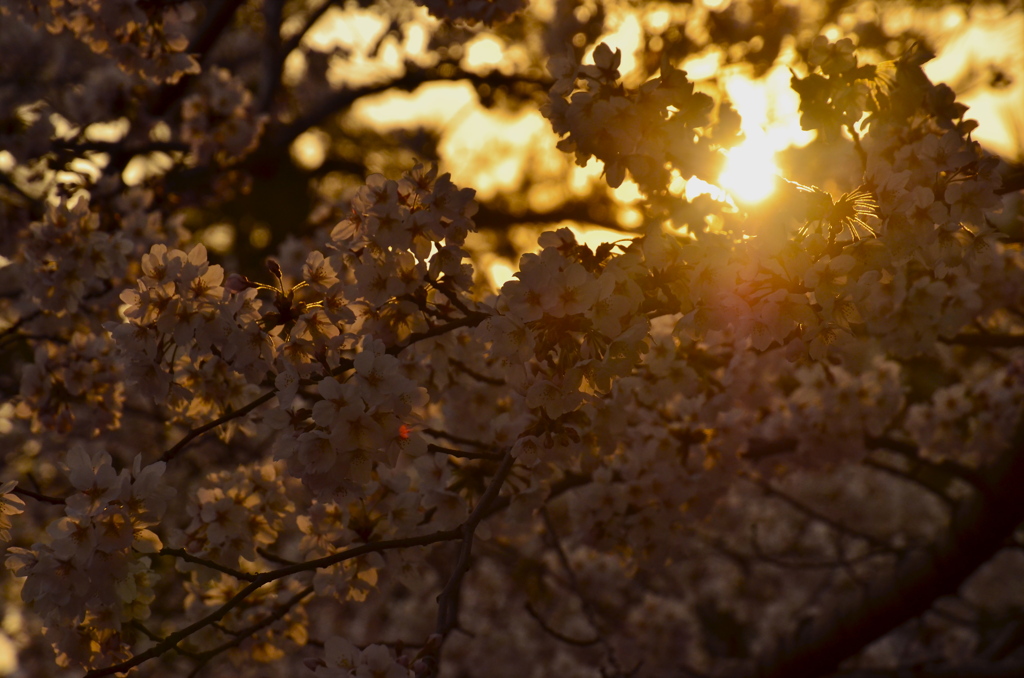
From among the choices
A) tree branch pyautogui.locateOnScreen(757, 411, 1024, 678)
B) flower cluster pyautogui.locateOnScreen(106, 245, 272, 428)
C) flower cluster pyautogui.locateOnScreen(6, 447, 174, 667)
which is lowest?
flower cluster pyautogui.locateOnScreen(6, 447, 174, 667)

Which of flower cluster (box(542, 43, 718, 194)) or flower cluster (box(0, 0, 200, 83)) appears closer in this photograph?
flower cluster (box(542, 43, 718, 194))

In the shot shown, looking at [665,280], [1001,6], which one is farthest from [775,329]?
[1001,6]

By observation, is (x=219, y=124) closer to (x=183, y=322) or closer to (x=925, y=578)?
(x=183, y=322)

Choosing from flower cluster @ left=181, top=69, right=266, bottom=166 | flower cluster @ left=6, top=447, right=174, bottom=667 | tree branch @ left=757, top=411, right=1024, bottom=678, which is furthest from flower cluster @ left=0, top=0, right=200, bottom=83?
tree branch @ left=757, top=411, right=1024, bottom=678

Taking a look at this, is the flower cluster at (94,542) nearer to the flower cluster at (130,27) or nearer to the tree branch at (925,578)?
the flower cluster at (130,27)

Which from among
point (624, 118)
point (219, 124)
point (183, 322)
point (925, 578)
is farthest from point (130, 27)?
point (925, 578)

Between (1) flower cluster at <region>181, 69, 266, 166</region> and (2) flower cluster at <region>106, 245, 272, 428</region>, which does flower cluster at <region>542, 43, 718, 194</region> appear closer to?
(2) flower cluster at <region>106, 245, 272, 428</region>

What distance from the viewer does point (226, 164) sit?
5.53 meters

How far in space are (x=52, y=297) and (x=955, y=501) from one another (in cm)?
530

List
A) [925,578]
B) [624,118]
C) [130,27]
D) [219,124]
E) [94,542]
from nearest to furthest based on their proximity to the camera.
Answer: [94,542], [624,118], [130,27], [925,578], [219,124]

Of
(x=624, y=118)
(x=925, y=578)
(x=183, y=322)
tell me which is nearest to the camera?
(x=183, y=322)

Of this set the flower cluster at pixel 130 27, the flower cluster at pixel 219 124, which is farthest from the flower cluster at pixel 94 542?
the flower cluster at pixel 219 124

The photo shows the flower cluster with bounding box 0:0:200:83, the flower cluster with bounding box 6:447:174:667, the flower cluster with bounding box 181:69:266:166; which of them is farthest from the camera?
the flower cluster with bounding box 181:69:266:166

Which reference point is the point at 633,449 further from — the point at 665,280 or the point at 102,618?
the point at 102,618
